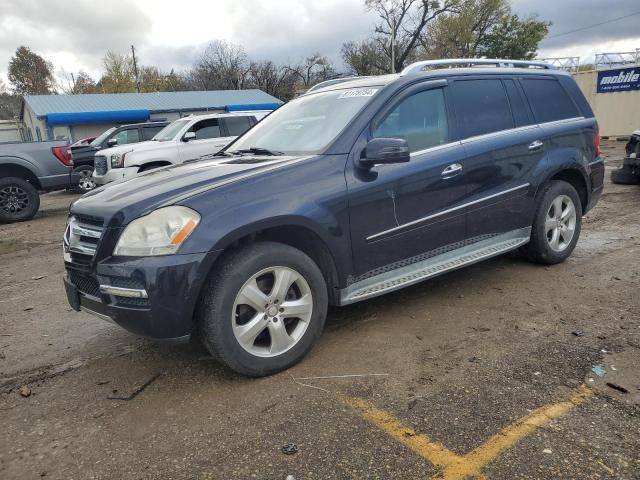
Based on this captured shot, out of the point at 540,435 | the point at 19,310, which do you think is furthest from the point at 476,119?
the point at 19,310

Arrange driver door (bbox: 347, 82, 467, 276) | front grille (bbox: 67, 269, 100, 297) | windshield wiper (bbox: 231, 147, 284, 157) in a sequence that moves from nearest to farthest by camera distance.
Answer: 1. front grille (bbox: 67, 269, 100, 297)
2. driver door (bbox: 347, 82, 467, 276)
3. windshield wiper (bbox: 231, 147, 284, 157)

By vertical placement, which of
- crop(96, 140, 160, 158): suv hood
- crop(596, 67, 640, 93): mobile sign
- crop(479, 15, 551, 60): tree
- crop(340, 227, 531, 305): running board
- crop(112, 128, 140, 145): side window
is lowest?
crop(340, 227, 531, 305): running board

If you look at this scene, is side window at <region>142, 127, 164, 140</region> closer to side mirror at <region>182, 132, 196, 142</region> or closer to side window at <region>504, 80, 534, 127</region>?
side mirror at <region>182, 132, 196, 142</region>

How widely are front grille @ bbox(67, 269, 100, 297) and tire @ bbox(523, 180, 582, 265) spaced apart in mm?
3806

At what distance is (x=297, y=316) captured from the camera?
10.6ft

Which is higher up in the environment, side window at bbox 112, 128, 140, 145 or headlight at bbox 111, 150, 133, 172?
side window at bbox 112, 128, 140, 145

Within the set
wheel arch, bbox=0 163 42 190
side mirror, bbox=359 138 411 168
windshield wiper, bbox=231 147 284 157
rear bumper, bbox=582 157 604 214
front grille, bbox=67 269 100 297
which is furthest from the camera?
wheel arch, bbox=0 163 42 190

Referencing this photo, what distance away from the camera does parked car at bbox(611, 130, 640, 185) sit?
927 centimetres

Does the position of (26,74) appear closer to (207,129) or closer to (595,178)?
(207,129)

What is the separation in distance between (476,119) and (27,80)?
86252mm

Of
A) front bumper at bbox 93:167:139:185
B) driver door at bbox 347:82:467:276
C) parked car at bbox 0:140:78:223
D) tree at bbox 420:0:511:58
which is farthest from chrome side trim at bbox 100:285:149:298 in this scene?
tree at bbox 420:0:511:58

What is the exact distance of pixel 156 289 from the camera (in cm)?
275

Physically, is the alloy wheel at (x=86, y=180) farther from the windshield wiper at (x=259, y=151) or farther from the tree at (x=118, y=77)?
the tree at (x=118, y=77)

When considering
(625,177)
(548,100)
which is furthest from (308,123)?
(625,177)
